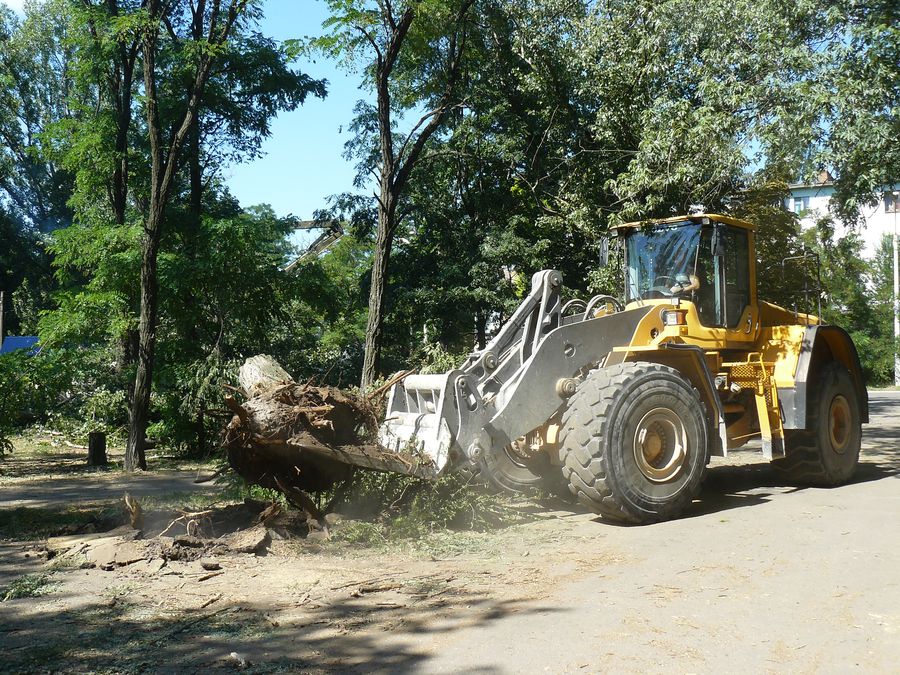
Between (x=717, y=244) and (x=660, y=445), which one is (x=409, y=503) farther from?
(x=717, y=244)

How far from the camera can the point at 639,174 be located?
1446 centimetres

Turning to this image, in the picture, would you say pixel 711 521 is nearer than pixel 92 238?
Yes

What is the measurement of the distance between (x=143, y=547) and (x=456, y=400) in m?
3.00

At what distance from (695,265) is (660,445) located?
231cm

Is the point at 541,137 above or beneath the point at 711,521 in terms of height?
above

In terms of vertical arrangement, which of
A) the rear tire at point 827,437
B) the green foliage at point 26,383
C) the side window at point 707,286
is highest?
the side window at point 707,286

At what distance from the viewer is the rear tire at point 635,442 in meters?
7.55

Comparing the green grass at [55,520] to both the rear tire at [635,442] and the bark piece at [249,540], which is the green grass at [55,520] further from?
the rear tire at [635,442]

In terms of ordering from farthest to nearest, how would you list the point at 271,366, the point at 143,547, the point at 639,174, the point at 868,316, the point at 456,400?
the point at 868,316
the point at 639,174
the point at 271,366
the point at 456,400
the point at 143,547

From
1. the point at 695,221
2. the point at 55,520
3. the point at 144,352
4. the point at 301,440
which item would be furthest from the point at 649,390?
the point at 144,352

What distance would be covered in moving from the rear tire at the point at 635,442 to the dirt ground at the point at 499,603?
1.02ft

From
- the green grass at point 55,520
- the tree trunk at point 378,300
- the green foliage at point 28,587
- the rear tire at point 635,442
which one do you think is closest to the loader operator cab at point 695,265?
the rear tire at point 635,442

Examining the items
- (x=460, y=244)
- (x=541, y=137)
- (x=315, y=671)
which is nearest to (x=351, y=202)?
(x=460, y=244)

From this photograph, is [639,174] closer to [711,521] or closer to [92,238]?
[711,521]
